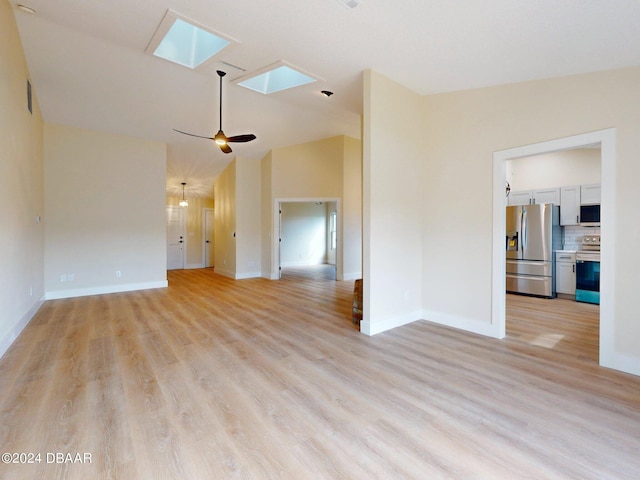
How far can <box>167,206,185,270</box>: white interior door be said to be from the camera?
399 inches

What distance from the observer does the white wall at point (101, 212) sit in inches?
211

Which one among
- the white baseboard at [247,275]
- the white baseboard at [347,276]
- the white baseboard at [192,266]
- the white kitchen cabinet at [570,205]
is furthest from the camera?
the white baseboard at [192,266]

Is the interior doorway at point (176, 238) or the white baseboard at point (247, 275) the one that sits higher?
the interior doorway at point (176, 238)

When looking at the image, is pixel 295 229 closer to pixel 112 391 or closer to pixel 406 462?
pixel 112 391

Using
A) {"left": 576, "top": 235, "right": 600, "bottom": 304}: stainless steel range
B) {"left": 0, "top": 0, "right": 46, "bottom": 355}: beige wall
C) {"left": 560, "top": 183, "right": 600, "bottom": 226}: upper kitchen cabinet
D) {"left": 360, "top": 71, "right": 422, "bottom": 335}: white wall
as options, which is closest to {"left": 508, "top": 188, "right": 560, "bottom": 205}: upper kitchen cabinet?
{"left": 560, "top": 183, "right": 600, "bottom": 226}: upper kitchen cabinet

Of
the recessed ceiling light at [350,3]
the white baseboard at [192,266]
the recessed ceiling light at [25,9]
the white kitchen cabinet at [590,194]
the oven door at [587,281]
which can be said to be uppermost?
the recessed ceiling light at [25,9]

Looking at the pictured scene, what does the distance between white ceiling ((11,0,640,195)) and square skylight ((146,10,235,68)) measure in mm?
110

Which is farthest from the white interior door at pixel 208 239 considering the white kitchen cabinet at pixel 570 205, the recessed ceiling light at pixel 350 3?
the white kitchen cabinet at pixel 570 205

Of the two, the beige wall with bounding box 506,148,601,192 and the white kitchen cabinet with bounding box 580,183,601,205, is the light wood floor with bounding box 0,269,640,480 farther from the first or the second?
the beige wall with bounding box 506,148,601,192

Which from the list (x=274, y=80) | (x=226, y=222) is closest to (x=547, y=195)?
(x=274, y=80)

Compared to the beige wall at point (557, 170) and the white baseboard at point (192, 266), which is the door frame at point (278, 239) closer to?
the beige wall at point (557, 170)

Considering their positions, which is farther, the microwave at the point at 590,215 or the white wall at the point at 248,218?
the white wall at the point at 248,218

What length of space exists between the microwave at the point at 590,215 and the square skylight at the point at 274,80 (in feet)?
17.2

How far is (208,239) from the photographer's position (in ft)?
35.7
